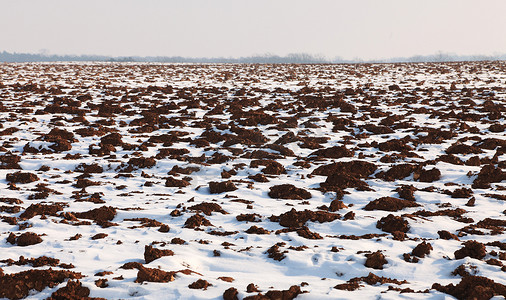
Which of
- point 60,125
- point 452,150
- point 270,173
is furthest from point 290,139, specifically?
point 60,125

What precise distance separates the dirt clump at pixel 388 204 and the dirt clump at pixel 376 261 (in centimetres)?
254

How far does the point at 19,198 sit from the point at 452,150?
12118 millimetres

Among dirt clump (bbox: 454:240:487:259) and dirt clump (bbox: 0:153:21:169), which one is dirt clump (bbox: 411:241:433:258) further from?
dirt clump (bbox: 0:153:21:169)

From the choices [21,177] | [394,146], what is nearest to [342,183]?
[394,146]

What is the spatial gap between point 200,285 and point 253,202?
13.1 feet

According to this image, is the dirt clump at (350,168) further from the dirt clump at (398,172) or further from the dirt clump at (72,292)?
the dirt clump at (72,292)

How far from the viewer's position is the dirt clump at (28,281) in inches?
180

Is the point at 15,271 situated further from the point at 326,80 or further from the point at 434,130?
the point at 326,80

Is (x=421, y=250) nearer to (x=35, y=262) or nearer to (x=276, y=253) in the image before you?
(x=276, y=253)

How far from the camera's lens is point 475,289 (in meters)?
4.36

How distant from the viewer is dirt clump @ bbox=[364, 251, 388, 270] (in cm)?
555

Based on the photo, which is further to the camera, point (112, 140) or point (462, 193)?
point (112, 140)

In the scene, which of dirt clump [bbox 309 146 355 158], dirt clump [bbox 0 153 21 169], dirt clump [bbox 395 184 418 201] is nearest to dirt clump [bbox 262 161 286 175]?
dirt clump [bbox 309 146 355 158]

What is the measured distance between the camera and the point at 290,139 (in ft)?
46.4
